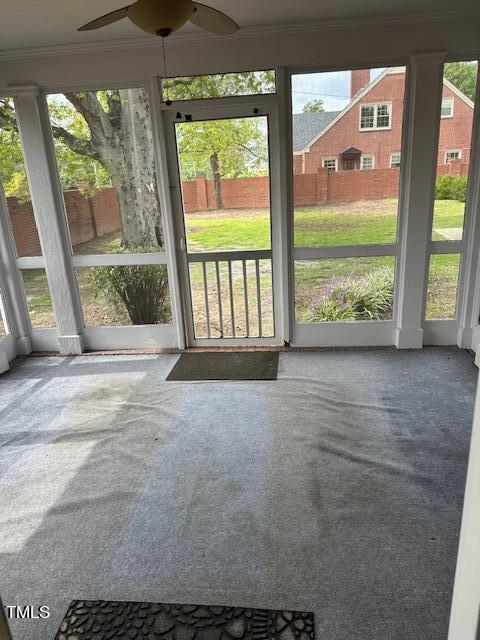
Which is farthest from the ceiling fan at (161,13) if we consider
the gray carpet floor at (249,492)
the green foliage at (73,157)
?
the gray carpet floor at (249,492)

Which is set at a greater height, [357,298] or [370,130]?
[370,130]

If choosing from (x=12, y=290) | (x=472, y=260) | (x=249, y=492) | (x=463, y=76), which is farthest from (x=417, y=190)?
(x=12, y=290)

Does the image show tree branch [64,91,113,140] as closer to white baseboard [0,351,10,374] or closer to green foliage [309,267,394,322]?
white baseboard [0,351,10,374]

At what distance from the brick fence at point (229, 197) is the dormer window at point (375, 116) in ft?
1.10

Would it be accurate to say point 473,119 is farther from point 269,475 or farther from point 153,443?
point 153,443

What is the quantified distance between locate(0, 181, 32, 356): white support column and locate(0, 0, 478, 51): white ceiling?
4.16ft

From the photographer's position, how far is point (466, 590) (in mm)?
654

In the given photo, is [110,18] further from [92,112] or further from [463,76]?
[463,76]

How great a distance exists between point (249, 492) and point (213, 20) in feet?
7.50

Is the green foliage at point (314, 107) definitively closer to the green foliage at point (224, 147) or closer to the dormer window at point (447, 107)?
the green foliage at point (224, 147)

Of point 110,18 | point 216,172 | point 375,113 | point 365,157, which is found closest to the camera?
point 110,18

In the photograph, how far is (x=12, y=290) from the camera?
13.3 ft

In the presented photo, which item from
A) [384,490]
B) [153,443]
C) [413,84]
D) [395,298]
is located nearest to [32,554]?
[153,443]

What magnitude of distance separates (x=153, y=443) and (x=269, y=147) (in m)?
2.44
